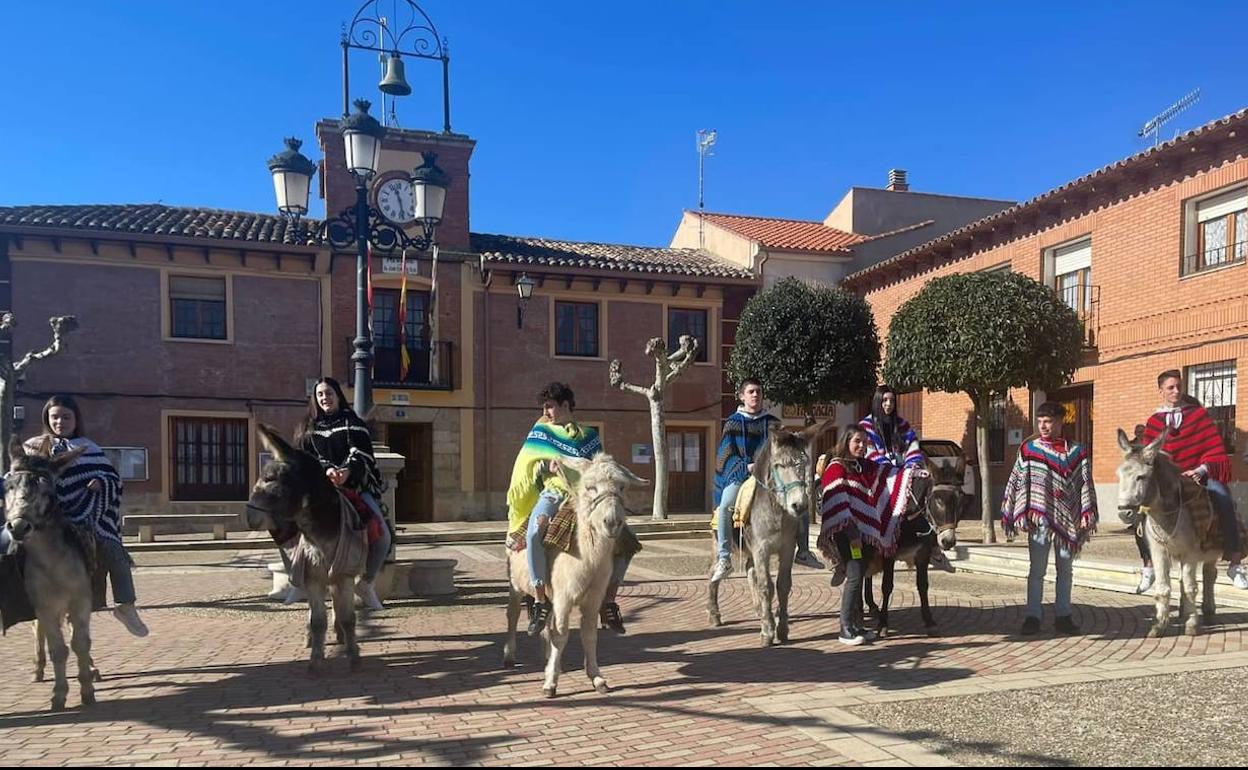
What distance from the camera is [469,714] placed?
4.88 meters

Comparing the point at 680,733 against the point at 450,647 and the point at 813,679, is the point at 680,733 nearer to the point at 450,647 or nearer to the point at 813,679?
the point at 813,679

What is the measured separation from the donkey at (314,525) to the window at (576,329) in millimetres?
16112

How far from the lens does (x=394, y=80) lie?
1305 cm

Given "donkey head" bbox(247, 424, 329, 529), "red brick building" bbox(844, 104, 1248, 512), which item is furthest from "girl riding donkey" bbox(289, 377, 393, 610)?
"red brick building" bbox(844, 104, 1248, 512)

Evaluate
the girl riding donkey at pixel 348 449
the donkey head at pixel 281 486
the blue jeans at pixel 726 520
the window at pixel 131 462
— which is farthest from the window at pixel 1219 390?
the window at pixel 131 462

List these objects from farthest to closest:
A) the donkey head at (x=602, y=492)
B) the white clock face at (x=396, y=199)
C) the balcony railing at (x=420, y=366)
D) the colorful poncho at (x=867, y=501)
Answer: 1. the white clock face at (x=396, y=199)
2. the balcony railing at (x=420, y=366)
3. the colorful poncho at (x=867, y=501)
4. the donkey head at (x=602, y=492)

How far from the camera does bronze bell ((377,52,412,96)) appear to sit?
1303 centimetres

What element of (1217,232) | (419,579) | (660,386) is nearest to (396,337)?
(660,386)

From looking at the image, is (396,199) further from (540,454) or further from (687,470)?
(540,454)

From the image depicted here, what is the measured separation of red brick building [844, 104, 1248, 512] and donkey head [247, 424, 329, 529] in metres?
13.4

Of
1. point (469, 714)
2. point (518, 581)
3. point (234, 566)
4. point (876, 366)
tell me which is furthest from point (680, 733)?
point (876, 366)

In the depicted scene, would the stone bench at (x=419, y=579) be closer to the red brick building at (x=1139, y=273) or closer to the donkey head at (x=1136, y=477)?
the donkey head at (x=1136, y=477)

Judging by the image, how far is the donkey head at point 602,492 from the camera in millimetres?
4787

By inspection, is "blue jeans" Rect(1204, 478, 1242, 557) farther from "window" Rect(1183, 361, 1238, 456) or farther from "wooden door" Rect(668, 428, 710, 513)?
"wooden door" Rect(668, 428, 710, 513)
